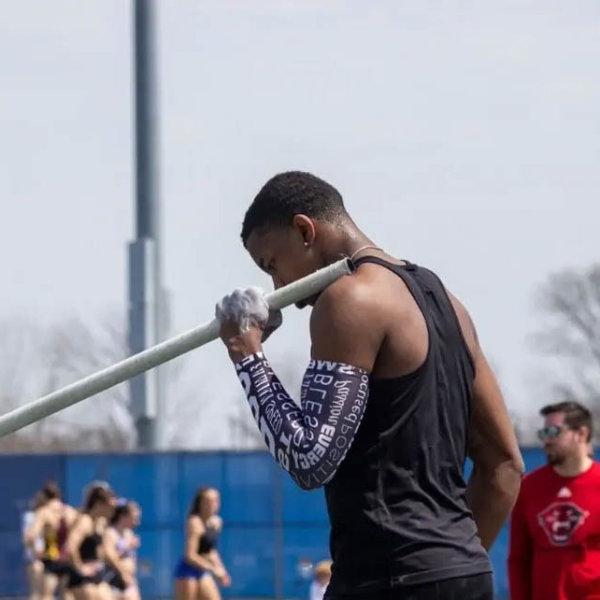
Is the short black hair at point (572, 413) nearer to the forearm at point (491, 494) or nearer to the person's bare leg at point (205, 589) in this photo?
the forearm at point (491, 494)

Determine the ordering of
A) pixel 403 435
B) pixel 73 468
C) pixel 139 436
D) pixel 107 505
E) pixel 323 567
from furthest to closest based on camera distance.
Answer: pixel 73 468 → pixel 139 436 → pixel 107 505 → pixel 323 567 → pixel 403 435

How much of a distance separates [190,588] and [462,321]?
1445 centimetres

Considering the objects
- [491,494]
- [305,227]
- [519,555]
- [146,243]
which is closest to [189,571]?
[146,243]

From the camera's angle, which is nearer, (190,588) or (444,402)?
(444,402)

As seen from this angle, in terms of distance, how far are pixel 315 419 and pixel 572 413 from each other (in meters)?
4.54

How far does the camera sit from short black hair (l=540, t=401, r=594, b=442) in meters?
8.55

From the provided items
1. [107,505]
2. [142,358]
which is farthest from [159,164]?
[142,358]

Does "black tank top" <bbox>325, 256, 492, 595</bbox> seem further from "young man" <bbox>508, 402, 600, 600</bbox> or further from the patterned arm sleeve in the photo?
"young man" <bbox>508, 402, 600, 600</bbox>

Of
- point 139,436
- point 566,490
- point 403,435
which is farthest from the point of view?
point 139,436

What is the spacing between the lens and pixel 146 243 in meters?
20.2

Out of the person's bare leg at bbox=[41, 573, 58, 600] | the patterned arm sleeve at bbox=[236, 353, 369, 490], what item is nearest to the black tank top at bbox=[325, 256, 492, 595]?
the patterned arm sleeve at bbox=[236, 353, 369, 490]

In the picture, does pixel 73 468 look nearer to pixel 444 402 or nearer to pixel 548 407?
pixel 548 407

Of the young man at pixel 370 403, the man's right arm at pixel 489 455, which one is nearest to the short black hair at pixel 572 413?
the man's right arm at pixel 489 455

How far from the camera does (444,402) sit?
4.39 meters
